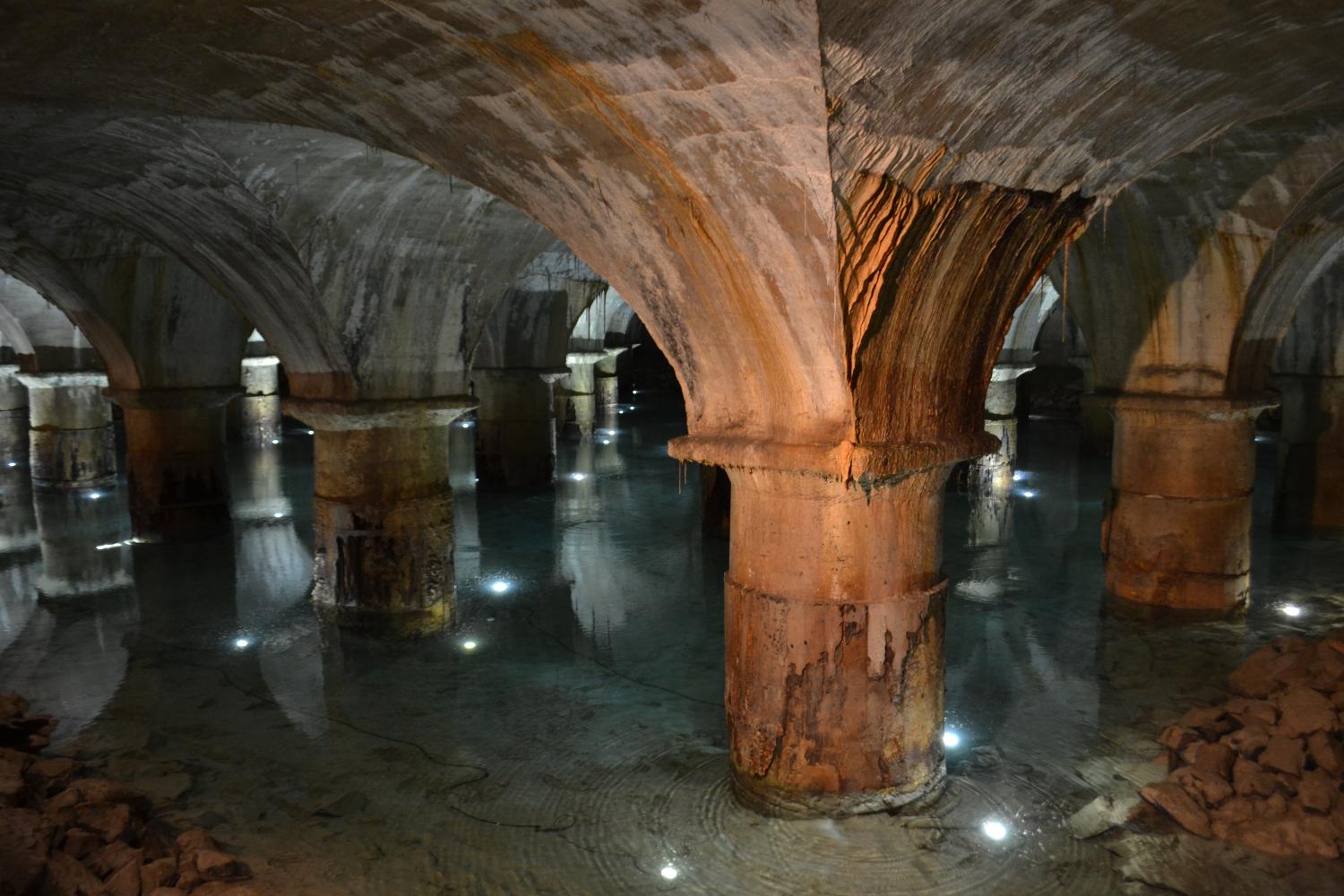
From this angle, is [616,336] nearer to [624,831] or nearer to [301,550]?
[301,550]

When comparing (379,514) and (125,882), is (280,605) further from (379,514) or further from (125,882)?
(125,882)

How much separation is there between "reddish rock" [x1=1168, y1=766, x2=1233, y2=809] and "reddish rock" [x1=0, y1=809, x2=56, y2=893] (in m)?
4.75

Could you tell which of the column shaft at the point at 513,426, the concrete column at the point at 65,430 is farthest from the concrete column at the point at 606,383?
the concrete column at the point at 65,430

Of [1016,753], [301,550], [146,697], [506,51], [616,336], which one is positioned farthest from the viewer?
[616,336]

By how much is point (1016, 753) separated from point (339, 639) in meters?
4.72

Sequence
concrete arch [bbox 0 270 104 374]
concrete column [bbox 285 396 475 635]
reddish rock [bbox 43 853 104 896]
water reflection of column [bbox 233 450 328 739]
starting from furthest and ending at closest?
concrete arch [bbox 0 270 104 374]
concrete column [bbox 285 396 475 635]
water reflection of column [bbox 233 450 328 739]
reddish rock [bbox 43 853 104 896]

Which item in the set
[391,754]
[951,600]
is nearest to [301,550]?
[391,754]

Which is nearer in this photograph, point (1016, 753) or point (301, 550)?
point (1016, 753)

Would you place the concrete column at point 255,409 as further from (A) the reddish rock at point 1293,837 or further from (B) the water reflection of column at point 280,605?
(A) the reddish rock at point 1293,837

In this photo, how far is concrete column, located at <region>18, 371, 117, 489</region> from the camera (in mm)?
14539

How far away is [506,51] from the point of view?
3398 mm

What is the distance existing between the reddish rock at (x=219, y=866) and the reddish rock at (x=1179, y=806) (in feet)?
13.1

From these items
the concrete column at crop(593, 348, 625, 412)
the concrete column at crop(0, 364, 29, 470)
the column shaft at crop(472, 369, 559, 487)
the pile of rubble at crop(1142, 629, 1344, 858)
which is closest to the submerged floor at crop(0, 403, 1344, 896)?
the pile of rubble at crop(1142, 629, 1344, 858)

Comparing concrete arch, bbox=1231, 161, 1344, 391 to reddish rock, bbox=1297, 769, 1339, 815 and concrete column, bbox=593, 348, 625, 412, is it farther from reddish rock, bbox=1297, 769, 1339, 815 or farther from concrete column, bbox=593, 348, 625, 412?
concrete column, bbox=593, 348, 625, 412
